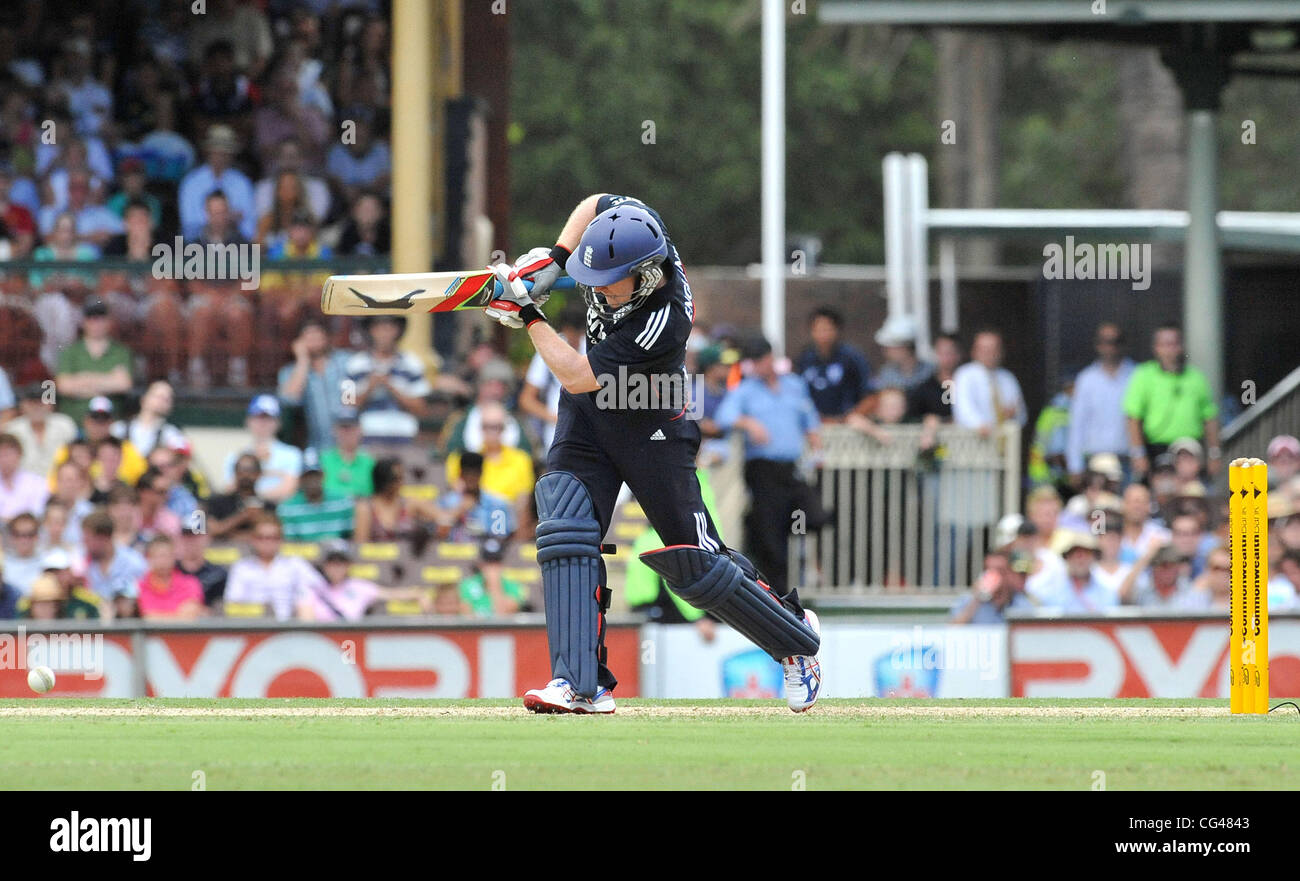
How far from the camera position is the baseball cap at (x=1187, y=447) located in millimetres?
15266

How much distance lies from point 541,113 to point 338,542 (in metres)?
26.2

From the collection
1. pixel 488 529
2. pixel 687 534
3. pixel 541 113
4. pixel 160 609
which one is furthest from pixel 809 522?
pixel 541 113

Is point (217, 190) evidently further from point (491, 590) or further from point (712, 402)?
point (491, 590)

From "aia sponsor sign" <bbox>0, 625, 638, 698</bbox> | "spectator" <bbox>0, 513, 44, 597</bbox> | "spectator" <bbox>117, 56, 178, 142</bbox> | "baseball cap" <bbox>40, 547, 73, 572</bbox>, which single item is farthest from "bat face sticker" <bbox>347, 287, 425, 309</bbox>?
"spectator" <bbox>117, 56, 178, 142</bbox>

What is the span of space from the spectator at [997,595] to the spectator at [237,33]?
8184 millimetres

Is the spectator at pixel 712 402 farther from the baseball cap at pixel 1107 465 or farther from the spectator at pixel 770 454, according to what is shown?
the baseball cap at pixel 1107 465

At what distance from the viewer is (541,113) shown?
130 ft

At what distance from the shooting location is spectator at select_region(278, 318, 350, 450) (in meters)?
15.7

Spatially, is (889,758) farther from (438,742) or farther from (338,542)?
(338,542)

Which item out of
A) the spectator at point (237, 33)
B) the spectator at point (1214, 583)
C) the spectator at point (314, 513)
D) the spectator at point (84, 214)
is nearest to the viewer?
the spectator at point (1214, 583)

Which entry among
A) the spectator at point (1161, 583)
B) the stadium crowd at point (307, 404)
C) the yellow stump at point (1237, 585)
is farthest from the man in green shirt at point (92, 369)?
the yellow stump at point (1237, 585)

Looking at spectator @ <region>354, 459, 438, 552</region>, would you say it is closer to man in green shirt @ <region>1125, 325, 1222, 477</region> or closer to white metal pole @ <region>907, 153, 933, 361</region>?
man in green shirt @ <region>1125, 325, 1222, 477</region>

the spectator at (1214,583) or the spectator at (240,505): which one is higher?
the spectator at (240,505)

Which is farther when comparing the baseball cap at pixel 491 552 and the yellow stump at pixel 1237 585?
the baseball cap at pixel 491 552
